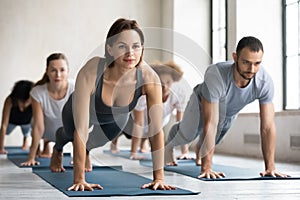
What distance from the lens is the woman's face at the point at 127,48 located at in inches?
102

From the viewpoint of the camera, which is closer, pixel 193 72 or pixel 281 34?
pixel 281 34

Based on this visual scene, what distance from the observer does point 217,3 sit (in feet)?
24.6

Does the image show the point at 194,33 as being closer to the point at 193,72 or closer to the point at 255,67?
the point at 193,72

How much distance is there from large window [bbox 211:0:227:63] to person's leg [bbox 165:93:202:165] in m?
2.98

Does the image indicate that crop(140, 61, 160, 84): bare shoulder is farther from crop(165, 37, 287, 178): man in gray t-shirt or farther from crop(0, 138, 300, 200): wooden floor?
crop(165, 37, 287, 178): man in gray t-shirt

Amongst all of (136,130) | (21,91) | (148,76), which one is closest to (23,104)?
(21,91)

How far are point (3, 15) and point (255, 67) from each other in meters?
5.50

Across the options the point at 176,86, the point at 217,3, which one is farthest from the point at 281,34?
the point at 217,3

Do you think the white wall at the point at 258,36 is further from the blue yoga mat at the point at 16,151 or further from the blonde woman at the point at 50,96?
the blue yoga mat at the point at 16,151

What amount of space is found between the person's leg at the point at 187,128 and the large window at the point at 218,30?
2.98 meters

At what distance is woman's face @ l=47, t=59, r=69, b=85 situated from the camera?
4.21 metres

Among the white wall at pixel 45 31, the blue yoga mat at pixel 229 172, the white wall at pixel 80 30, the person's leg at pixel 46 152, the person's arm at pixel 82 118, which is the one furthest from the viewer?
the white wall at pixel 45 31

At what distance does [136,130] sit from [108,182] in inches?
94.2

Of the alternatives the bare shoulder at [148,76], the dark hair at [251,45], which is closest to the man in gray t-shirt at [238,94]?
the dark hair at [251,45]
